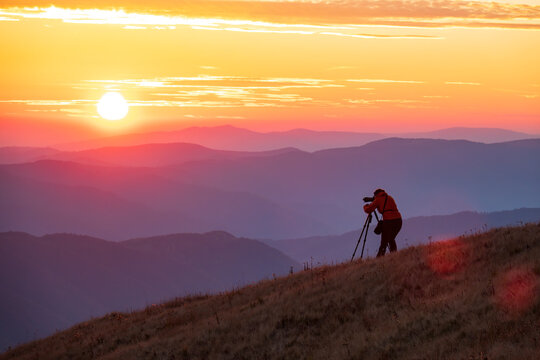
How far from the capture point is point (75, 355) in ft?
61.0

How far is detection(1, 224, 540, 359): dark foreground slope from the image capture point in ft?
35.2

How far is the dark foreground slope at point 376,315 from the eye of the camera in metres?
10.7

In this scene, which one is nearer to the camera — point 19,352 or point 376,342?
point 376,342

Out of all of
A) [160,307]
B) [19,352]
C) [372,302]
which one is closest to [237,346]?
[372,302]

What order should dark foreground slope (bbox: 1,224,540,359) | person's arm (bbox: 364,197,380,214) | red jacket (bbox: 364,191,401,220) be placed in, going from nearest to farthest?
dark foreground slope (bbox: 1,224,540,359)
person's arm (bbox: 364,197,380,214)
red jacket (bbox: 364,191,401,220)

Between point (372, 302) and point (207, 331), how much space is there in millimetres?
3910

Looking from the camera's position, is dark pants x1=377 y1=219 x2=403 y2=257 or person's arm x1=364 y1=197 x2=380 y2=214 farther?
dark pants x1=377 y1=219 x2=403 y2=257

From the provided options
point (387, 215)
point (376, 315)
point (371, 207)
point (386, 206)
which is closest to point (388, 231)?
point (387, 215)

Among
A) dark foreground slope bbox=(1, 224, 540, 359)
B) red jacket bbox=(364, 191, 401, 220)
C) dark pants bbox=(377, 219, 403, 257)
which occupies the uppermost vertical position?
red jacket bbox=(364, 191, 401, 220)

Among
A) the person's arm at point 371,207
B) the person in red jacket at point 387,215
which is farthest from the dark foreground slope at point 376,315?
the person in red jacket at point 387,215

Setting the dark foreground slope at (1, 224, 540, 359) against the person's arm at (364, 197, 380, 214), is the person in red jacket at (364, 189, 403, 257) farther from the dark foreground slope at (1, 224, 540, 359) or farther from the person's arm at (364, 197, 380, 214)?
the dark foreground slope at (1, 224, 540, 359)

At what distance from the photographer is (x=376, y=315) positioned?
13180 mm

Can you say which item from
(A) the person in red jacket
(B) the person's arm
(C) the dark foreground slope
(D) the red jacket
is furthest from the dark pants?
(C) the dark foreground slope

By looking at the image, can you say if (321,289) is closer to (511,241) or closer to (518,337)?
(511,241)
